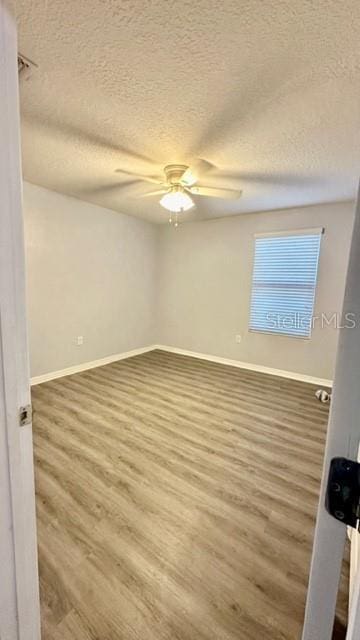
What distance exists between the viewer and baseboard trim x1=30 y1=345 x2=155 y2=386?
3351 millimetres

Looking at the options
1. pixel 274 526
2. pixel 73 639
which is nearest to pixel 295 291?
pixel 274 526

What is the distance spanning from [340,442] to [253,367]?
387 centimetres

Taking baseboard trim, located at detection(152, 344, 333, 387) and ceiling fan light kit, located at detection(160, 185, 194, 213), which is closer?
ceiling fan light kit, located at detection(160, 185, 194, 213)

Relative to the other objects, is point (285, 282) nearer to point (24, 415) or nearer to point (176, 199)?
point (176, 199)

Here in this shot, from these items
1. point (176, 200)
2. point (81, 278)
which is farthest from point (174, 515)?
point (81, 278)

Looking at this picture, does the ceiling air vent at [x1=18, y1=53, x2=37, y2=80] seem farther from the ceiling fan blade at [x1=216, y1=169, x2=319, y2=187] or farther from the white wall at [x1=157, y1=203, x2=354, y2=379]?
the white wall at [x1=157, y1=203, x2=354, y2=379]

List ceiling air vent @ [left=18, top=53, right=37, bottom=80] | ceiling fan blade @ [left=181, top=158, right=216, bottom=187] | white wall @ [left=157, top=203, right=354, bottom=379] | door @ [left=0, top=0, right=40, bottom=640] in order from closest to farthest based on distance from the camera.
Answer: door @ [left=0, top=0, right=40, bottom=640], ceiling air vent @ [left=18, top=53, right=37, bottom=80], ceiling fan blade @ [left=181, top=158, right=216, bottom=187], white wall @ [left=157, top=203, right=354, bottom=379]

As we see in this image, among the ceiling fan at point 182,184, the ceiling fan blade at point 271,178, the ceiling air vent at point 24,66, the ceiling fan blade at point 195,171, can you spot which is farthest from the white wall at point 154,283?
the ceiling air vent at point 24,66

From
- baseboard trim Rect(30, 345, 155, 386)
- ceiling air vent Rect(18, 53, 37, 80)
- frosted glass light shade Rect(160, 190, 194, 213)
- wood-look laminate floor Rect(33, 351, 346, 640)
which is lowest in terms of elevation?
wood-look laminate floor Rect(33, 351, 346, 640)

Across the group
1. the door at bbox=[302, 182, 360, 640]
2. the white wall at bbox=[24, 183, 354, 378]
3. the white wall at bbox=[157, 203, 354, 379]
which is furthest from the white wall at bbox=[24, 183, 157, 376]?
the door at bbox=[302, 182, 360, 640]

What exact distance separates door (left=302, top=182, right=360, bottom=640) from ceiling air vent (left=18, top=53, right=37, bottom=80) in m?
1.76

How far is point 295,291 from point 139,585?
3.49 m

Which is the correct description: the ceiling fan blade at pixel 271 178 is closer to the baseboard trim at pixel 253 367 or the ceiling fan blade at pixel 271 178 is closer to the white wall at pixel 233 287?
the white wall at pixel 233 287

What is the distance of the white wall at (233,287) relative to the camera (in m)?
3.44
